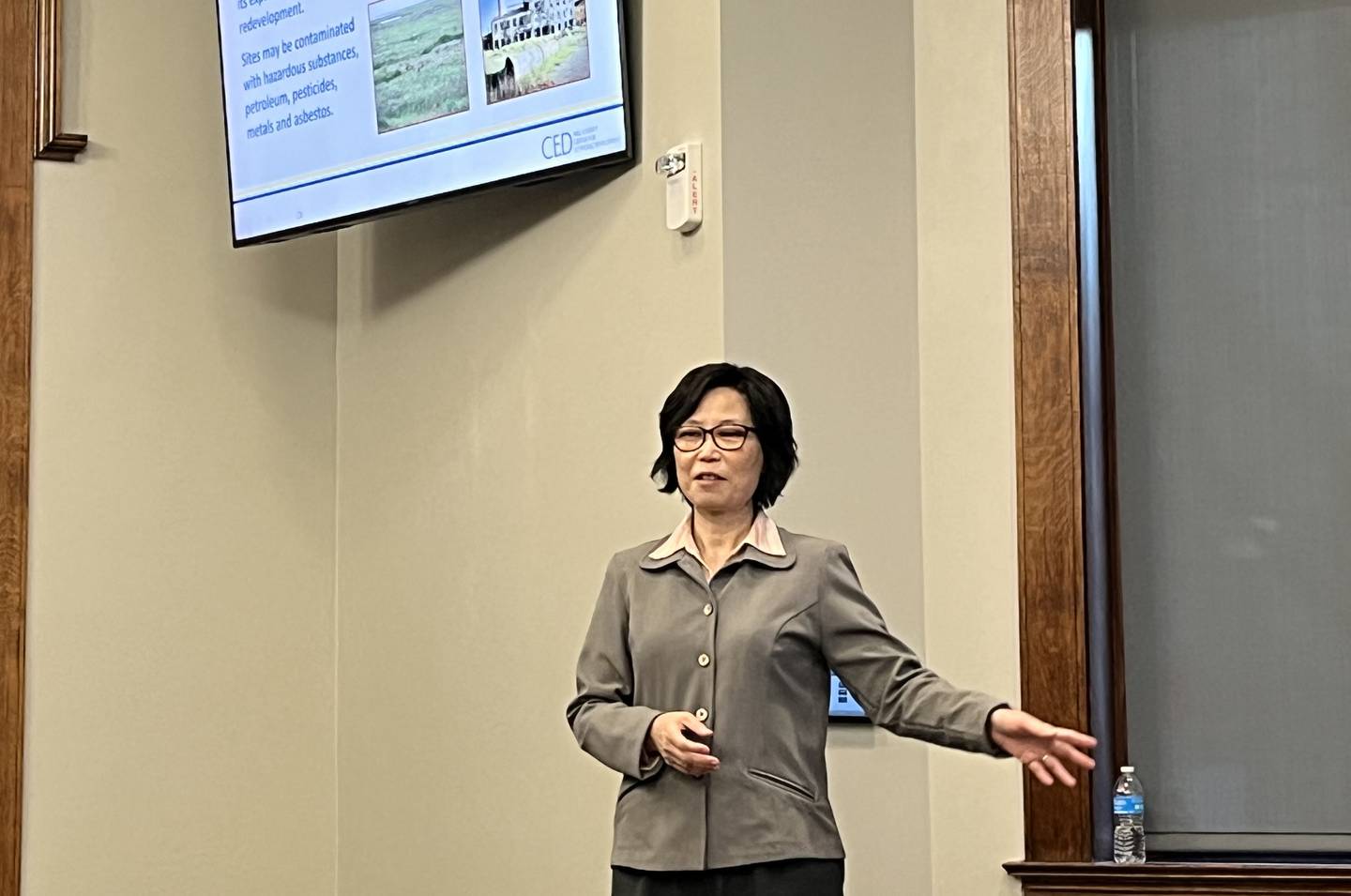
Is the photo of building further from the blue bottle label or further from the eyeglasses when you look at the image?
the blue bottle label

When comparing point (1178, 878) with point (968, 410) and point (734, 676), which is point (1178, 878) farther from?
point (734, 676)

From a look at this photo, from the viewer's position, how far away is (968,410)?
3.63m

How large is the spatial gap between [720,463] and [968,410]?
3.60 ft

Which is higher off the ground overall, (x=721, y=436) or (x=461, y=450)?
(x=461, y=450)

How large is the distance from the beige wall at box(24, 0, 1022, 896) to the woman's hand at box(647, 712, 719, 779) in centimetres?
115

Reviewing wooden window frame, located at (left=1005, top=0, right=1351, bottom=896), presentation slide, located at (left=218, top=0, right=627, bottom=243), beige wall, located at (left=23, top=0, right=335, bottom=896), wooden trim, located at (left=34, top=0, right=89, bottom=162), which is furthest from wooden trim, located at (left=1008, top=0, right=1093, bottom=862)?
wooden trim, located at (left=34, top=0, right=89, bottom=162)

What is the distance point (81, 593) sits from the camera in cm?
475

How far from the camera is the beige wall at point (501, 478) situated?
3842 mm

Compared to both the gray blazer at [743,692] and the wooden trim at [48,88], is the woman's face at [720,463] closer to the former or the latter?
the gray blazer at [743,692]

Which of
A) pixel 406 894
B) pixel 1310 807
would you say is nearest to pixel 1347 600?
pixel 1310 807

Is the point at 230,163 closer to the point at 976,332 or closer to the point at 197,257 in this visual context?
the point at 197,257

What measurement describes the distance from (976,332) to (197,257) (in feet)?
7.31

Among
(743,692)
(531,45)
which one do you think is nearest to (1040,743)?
(743,692)

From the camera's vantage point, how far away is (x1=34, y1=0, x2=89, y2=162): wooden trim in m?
4.74
